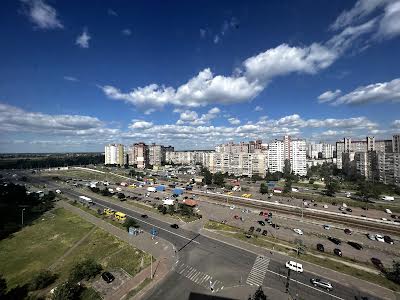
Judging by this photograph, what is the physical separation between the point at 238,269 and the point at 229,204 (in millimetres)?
42129

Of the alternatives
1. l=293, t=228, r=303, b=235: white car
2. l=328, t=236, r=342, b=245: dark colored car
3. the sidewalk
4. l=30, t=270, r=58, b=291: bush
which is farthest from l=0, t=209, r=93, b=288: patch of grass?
l=328, t=236, r=342, b=245: dark colored car

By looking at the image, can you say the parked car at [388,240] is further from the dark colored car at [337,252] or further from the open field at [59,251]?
the open field at [59,251]

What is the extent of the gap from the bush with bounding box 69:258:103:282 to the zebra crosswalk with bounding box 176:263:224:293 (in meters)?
12.3

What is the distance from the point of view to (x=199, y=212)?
6397 cm

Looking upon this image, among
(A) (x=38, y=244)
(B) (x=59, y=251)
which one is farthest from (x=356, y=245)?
(A) (x=38, y=244)

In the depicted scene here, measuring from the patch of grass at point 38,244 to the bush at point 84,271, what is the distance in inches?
378

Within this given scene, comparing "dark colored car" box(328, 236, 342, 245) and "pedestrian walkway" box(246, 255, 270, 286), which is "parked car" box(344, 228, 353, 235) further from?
"pedestrian walkway" box(246, 255, 270, 286)

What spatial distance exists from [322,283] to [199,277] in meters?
16.2

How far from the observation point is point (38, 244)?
153 feet

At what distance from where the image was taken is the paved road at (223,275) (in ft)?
91.2

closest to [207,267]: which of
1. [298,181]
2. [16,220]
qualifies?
[16,220]

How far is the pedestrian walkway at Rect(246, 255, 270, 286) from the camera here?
98.2ft

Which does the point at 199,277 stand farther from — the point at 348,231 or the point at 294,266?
the point at 348,231

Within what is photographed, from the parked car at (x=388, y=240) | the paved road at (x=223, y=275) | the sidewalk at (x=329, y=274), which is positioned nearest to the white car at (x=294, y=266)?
the paved road at (x=223, y=275)
